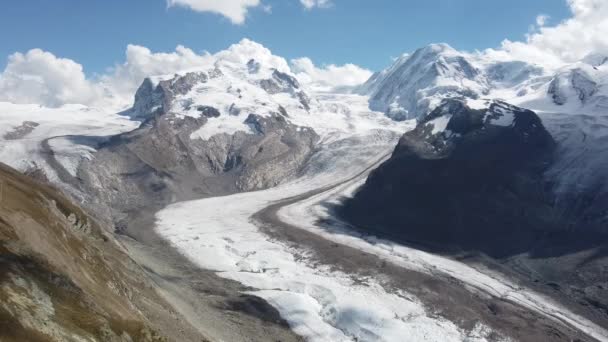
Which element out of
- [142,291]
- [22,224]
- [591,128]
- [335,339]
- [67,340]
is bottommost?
[335,339]

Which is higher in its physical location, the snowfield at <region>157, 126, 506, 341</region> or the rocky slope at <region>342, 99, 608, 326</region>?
the rocky slope at <region>342, 99, 608, 326</region>

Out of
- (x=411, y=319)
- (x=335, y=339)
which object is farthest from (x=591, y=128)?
(x=335, y=339)

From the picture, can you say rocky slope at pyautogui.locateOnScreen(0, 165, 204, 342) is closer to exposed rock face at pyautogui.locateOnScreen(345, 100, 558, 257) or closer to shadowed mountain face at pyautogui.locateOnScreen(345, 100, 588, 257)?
exposed rock face at pyautogui.locateOnScreen(345, 100, 558, 257)

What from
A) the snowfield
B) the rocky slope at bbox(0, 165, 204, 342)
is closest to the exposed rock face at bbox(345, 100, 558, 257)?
the snowfield

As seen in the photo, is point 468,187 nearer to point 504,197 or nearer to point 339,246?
point 504,197

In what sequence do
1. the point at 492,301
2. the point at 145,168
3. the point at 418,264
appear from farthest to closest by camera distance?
the point at 145,168
the point at 418,264
the point at 492,301

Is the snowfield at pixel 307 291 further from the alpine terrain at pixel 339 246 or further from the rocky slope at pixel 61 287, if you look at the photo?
the rocky slope at pixel 61 287

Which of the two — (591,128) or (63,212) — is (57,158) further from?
(591,128)
